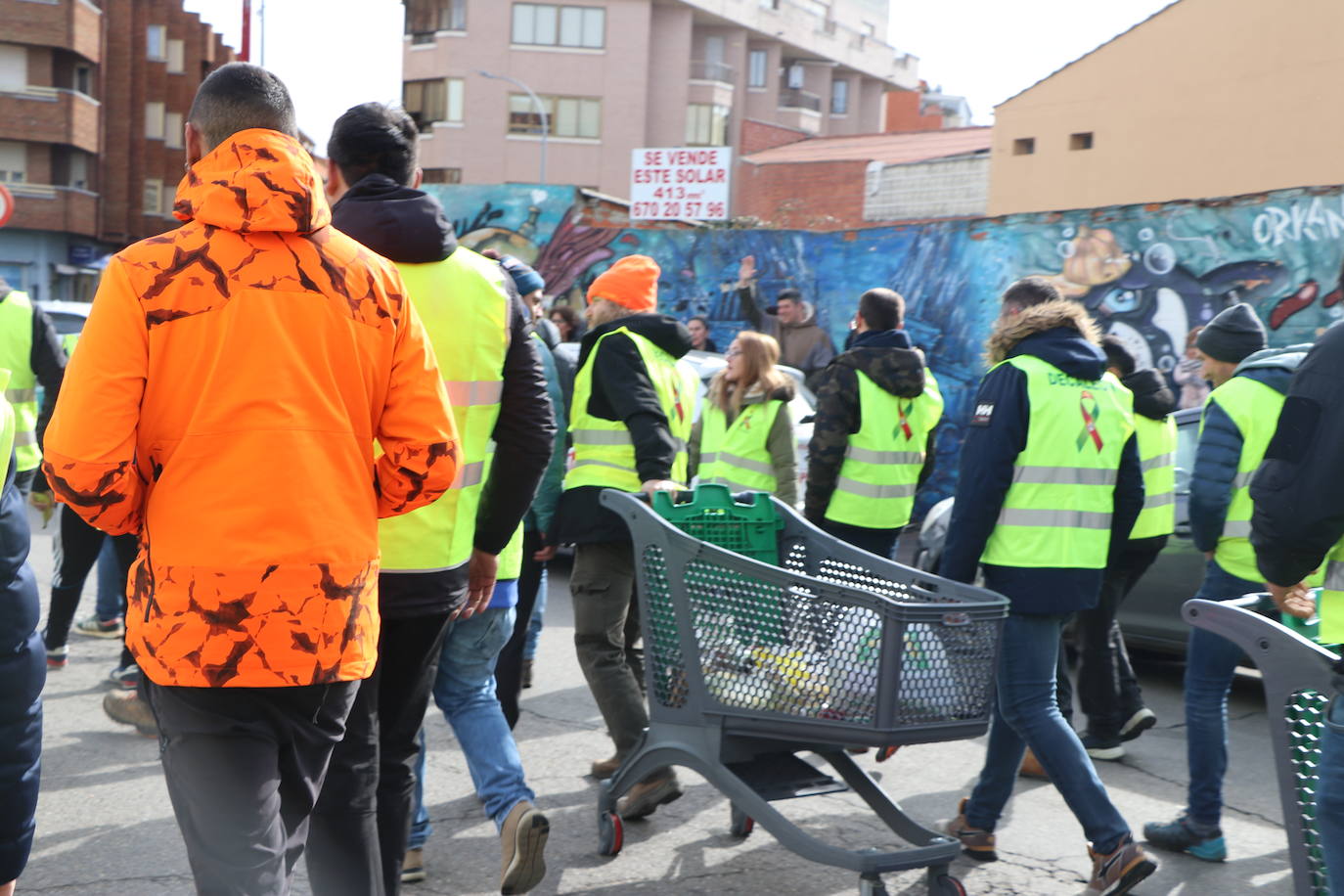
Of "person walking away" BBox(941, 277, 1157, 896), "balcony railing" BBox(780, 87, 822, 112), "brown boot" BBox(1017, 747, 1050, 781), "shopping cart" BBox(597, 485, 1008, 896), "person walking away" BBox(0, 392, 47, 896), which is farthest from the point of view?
"balcony railing" BBox(780, 87, 822, 112)

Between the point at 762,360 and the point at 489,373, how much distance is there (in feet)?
11.9

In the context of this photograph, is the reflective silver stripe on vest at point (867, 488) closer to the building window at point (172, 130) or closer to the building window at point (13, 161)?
the building window at point (13, 161)

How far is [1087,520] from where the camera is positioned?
15.3 feet

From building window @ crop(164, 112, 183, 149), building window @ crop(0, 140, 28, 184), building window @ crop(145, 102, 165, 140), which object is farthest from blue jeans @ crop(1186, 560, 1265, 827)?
building window @ crop(164, 112, 183, 149)

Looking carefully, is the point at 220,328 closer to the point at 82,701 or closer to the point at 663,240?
the point at 82,701

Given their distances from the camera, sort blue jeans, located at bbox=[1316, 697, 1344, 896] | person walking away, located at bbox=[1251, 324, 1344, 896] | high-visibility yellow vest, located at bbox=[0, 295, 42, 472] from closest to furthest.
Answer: blue jeans, located at bbox=[1316, 697, 1344, 896]
person walking away, located at bbox=[1251, 324, 1344, 896]
high-visibility yellow vest, located at bbox=[0, 295, 42, 472]

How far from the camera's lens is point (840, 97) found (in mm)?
72375

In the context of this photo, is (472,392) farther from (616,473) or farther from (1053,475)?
(1053,475)

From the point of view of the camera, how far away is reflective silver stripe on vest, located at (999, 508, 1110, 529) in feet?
15.2

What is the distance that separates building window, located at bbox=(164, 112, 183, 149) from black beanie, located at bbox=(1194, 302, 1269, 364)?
57.3 meters

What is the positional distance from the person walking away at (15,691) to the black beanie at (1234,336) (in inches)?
171

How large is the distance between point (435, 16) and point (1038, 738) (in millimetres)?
56490

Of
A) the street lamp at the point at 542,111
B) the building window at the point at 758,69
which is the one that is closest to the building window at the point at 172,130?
the street lamp at the point at 542,111

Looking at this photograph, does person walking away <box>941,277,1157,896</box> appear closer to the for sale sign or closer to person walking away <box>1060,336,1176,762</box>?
person walking away <box>1060,336,1176,762</box>
